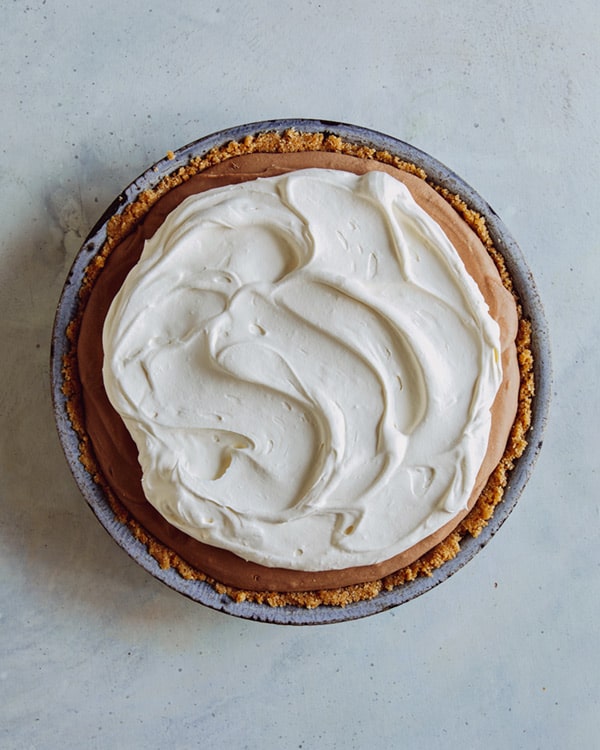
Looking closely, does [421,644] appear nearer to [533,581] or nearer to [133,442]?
[533,581]

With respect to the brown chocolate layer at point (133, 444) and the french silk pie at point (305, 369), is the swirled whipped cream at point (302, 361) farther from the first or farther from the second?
the brown chocolate layer at point (133, 444)

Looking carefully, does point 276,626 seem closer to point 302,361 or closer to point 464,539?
point 464,539

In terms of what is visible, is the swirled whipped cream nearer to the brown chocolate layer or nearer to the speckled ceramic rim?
the brown chocolate layer

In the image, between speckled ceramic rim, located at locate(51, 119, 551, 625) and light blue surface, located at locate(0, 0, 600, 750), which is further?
light blue surface, located at locate(0, 0, 600, 750)

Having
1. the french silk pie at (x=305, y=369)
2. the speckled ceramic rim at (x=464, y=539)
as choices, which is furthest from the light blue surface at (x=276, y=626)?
the french silk pie at (x=305, y=369)

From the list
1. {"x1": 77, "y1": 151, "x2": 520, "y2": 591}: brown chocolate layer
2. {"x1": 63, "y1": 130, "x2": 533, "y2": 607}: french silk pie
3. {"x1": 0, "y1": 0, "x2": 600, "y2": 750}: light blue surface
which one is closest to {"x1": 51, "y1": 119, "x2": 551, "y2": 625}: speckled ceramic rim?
{"x1": 77, "y1": 151, "x2": 520, "y2": 591}: brown chocolate layer

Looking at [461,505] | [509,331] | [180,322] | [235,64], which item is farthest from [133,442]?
[235,64]
